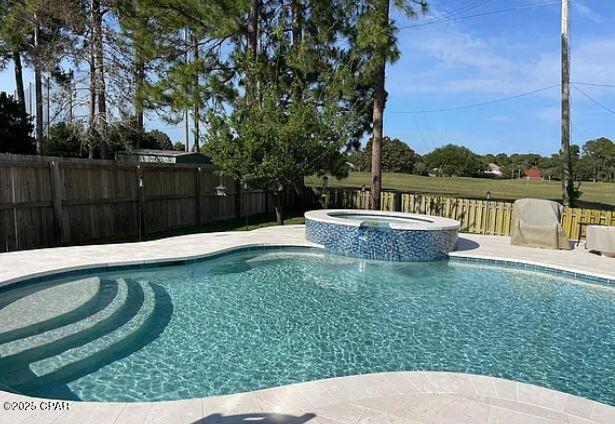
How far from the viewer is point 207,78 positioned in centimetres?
1312

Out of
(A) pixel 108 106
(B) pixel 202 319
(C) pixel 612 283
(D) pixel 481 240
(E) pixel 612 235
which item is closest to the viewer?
(B) pixel 202 319

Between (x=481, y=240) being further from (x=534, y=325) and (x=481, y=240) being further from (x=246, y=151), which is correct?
(x=246, y=151)

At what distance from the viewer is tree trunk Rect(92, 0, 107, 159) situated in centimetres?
1343

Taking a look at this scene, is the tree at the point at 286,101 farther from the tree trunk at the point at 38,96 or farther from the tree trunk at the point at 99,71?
the tree trunk at the point at 38,96

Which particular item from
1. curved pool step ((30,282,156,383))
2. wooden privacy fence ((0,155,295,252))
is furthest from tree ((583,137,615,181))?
curved pool step ((30,282,156,383))

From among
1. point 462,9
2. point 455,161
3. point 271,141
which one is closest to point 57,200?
point 271,141

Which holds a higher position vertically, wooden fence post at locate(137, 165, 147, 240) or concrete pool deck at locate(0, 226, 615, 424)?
wooden fence post at locate(137, 165, 147, 240)

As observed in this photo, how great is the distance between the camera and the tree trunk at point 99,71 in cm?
1343

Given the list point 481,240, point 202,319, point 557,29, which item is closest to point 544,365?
point 202,319

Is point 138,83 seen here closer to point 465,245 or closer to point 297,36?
point 297,36

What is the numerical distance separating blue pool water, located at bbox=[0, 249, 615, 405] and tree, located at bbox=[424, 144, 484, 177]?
5962cm

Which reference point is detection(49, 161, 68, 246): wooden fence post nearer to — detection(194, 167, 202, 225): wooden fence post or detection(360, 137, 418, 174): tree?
detection(194, 167, 202, 225): wooden fence post

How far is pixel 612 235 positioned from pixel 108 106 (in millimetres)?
14802

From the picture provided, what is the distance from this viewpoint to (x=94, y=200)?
32.4 ft
